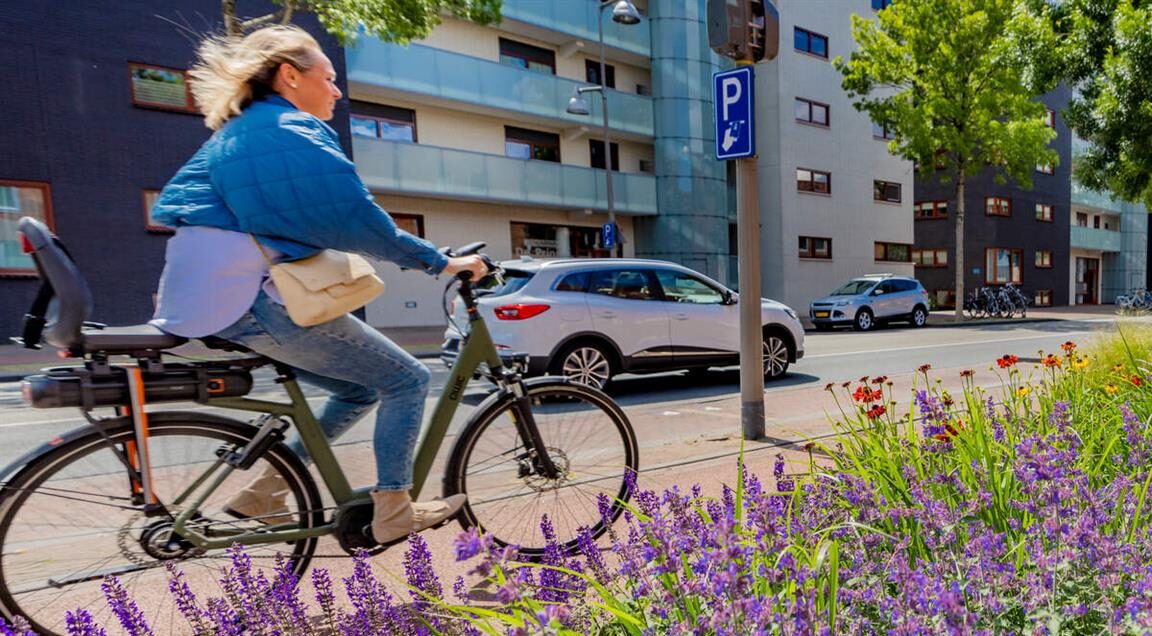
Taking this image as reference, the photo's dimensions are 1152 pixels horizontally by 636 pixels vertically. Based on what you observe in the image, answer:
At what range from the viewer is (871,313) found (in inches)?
786

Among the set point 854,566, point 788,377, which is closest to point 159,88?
point 788,377

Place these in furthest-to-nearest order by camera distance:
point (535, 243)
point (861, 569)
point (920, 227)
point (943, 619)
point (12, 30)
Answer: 1. point (920, 227)
2. point (535, 243)
3. point (12, 30)
4. point (861, 569)
5. point (943, 619)

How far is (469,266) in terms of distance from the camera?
2.43m

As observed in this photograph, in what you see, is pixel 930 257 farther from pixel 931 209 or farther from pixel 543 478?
pixel 543 478

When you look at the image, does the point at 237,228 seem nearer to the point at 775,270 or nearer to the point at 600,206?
the point at 600,206

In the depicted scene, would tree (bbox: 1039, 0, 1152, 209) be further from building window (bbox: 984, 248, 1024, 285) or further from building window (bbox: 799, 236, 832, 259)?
building window (bbox: 984, 248, 1024, 285)

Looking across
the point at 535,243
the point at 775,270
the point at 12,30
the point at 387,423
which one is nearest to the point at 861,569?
the point at 387,423

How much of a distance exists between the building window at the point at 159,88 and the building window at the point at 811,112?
21591 millimetres

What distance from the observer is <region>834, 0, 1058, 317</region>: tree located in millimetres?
20047

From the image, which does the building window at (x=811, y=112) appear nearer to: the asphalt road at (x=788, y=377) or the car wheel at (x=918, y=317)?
the car wheel at (x=918, y=317)

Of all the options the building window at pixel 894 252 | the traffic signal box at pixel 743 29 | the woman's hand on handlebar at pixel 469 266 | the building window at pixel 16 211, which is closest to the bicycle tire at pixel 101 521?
the woman's hand on handlebar at pixel 469 266

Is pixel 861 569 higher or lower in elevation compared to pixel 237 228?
lower

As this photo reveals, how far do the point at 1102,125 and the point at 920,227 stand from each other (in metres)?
23.9

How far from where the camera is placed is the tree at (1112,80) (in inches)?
438
